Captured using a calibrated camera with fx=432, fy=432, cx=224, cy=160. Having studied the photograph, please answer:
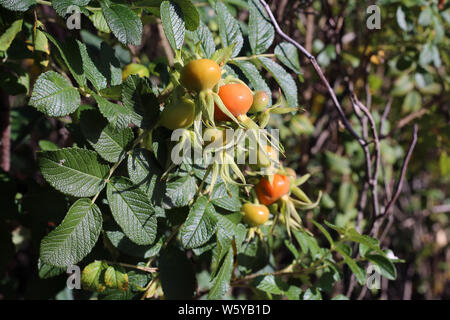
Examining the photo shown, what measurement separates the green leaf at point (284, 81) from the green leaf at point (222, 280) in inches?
15.5

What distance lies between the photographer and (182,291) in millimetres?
1058

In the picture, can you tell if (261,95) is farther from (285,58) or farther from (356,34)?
(356,34)

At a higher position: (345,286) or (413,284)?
(345,286)

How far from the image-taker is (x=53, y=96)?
79 cm

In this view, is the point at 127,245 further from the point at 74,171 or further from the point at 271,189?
the point at 271,189

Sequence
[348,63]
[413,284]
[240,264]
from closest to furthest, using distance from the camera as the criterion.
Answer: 1. [240,264]
2. [348,63]
3. [413,284]

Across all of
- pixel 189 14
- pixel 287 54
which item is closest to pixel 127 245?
pixel 189 14

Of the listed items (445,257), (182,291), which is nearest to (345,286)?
(182,291)

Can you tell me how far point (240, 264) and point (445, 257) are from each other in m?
2.56

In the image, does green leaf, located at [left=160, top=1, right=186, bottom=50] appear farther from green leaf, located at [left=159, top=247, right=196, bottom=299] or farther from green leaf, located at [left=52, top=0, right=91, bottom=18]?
green leaf, located at [left=159, top=247, right=196, bottom=299]

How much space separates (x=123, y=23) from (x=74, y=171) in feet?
1.01

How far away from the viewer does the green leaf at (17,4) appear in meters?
0.78

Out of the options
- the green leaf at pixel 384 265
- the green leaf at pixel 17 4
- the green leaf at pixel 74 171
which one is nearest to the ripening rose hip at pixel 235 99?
the green leaf at pixel 74 171

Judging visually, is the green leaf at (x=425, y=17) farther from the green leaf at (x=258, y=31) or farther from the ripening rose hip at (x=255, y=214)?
the ripening rose hip at (x=255, y=214)
